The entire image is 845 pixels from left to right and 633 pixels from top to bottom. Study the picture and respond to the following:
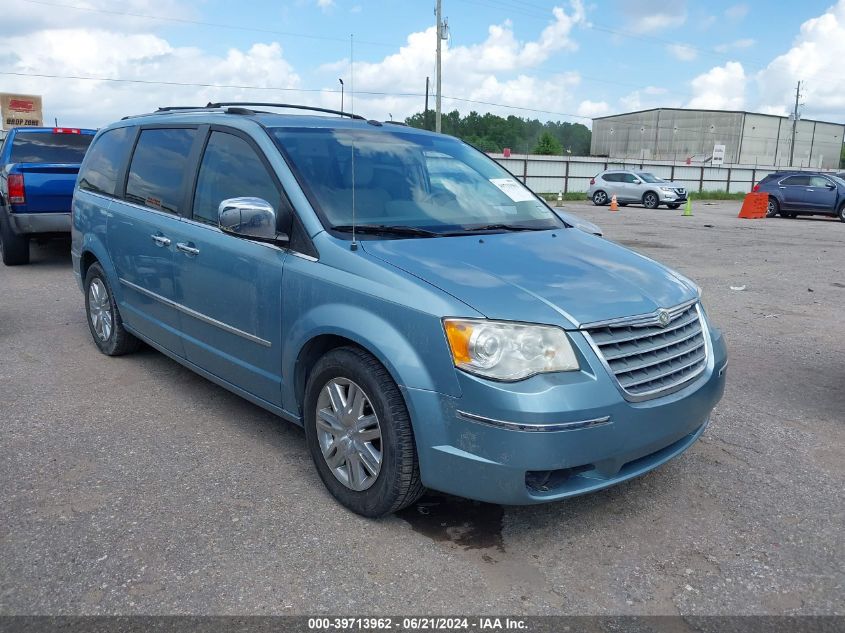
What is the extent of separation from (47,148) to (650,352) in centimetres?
1013

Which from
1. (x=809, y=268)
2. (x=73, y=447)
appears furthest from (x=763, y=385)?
(x=809, y=268)

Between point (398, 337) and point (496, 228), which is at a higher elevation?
point (496, 228)

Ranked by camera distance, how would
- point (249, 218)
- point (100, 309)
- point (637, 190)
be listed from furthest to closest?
point (637, 190) → point (100, 309) → point (249, 218)

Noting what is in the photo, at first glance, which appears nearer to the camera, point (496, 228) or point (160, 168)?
point (496, 228)

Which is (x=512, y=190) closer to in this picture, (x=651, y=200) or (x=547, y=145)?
(x=651, y=200)

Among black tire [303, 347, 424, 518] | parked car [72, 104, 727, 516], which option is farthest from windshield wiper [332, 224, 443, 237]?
black tire [303, 347, 424, 518]

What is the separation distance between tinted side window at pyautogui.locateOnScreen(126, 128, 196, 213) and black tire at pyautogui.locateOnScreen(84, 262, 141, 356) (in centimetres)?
85

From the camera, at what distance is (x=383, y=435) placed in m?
2.99

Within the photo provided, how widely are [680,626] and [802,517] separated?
1.14m

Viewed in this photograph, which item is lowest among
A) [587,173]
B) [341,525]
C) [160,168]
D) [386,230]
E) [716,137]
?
[341,525]

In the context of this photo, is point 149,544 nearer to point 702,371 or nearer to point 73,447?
point 73,447

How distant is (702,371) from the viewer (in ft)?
10.8

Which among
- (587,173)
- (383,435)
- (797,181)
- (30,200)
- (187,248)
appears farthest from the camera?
(587,173)

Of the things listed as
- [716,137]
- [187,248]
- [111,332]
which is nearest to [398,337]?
[187,248]
